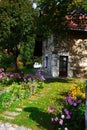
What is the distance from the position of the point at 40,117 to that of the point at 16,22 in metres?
19.4

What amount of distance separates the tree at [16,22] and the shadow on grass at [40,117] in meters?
17.3

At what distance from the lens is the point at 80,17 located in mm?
22484

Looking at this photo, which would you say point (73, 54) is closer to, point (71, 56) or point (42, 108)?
point (71, 56)

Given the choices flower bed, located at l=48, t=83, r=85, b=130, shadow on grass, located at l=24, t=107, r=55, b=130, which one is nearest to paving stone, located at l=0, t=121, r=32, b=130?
shadow on grass, located at l=24, t=107, r=55, b=130

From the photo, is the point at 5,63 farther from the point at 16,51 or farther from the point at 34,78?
the point at 34,78

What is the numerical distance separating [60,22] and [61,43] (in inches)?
384

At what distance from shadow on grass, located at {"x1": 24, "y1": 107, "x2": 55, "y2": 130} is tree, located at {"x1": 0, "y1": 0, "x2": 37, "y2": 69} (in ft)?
56.7

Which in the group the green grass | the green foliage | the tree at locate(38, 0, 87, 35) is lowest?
the green foliage

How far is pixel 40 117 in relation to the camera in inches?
421

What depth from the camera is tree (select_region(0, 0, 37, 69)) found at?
94.2ft

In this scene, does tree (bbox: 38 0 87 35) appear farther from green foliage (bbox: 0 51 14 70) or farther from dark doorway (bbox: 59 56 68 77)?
green foliage (bbox: 0 51 14 70)

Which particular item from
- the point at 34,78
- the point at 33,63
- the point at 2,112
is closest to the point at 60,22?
the point at 34,78

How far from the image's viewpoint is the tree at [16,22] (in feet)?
94.2

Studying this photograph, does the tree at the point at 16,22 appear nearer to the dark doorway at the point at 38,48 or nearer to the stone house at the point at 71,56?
the stone house at the point at 71,56
